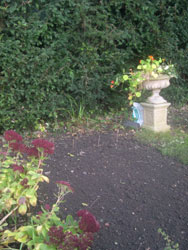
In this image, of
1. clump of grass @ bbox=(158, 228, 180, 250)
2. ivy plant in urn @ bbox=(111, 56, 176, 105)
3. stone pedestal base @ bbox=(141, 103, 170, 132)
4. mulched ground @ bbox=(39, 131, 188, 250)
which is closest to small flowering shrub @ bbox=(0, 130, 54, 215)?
mulched ground @ bbox=(39, 131, 188, 250)

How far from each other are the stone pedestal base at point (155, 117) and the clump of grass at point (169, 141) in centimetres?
13

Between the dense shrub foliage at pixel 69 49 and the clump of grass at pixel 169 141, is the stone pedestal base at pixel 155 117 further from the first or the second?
the dense shrub foliage at pixel 69 49

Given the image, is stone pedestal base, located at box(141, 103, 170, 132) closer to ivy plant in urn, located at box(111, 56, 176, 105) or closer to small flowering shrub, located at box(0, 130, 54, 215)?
ivy plant in urn, located at box(111, 56, 176, 105)

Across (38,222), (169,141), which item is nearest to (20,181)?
(38,222)

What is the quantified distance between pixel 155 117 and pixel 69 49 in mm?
1889

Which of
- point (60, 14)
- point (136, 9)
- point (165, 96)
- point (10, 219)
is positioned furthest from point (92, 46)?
point (10, 219)

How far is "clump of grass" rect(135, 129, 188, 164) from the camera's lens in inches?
156

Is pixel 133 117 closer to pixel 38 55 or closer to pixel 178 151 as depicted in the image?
pixel 178 151

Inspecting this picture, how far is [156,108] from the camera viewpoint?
16.2 feet

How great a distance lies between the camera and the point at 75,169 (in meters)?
3.59

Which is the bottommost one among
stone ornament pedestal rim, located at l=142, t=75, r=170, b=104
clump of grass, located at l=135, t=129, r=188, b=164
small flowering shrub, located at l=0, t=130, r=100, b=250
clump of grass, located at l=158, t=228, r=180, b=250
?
clump of grass, located at l=135, t=129, r=188, b=164

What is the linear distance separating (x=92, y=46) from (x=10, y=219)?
11.8ft

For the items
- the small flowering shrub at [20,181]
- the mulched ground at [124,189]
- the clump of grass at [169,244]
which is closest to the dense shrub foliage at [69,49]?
the mulched ground at [124,189]

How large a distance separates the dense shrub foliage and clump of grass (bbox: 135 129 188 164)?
134 centimetres
